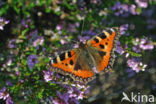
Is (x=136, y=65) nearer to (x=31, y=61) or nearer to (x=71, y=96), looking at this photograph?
(x=71, y=96)

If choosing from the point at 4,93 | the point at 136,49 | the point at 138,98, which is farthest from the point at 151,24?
the point at 4,93

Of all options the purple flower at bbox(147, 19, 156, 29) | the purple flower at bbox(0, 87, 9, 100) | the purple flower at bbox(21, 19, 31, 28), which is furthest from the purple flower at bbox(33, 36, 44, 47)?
the purple flower at bbox(147, 19, 156, 29)

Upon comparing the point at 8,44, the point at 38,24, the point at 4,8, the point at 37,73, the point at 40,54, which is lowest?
the point at 37,73

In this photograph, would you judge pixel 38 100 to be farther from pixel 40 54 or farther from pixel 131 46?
pixel 131 46

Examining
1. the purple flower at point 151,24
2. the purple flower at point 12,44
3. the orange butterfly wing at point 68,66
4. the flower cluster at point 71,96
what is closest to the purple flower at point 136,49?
the orange butterfly wing at point 68,66

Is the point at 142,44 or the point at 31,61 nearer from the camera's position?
the point at 31,61

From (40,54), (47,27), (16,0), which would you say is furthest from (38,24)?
(40,54)

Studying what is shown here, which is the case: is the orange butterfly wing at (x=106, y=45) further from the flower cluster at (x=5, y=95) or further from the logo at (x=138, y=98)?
the logo at (x=138, y=98)

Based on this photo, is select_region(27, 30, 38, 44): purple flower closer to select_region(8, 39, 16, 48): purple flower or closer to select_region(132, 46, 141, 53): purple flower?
select_region(8, 39, 16, 48): purple flower
